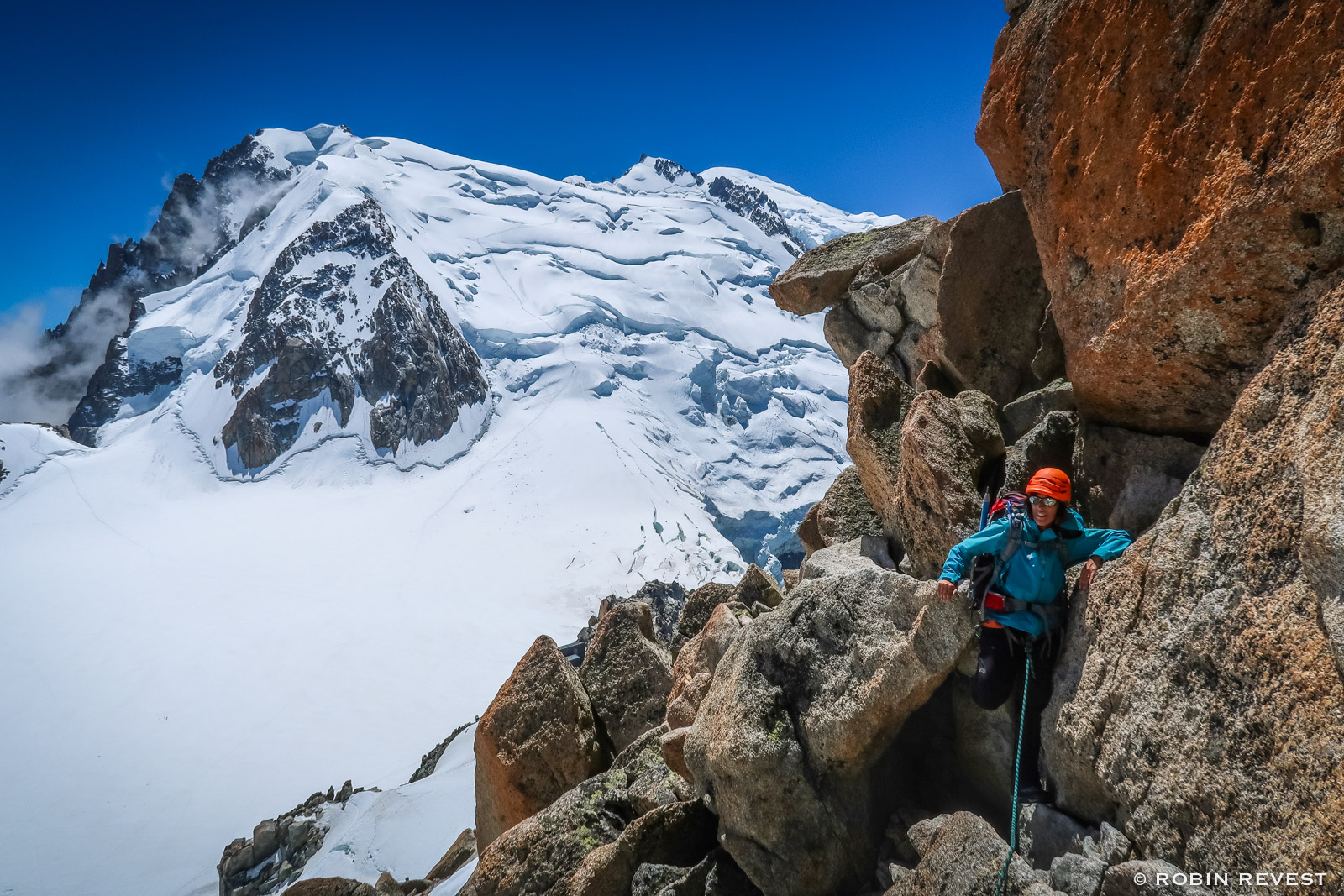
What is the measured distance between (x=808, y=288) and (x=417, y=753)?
28.5 m

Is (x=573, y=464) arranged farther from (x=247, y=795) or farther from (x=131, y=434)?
(x=131, y=434)

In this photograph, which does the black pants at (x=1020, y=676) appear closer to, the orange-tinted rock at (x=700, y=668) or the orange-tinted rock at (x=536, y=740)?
the orange-tinted rock at (x=700, y=668)

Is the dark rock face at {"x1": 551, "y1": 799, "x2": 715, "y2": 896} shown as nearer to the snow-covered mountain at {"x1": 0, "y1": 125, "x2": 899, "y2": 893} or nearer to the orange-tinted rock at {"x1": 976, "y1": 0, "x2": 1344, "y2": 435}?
the orange-tinted rock at {"x1": 976, "y1": 0, "x2": 1344, "y2": 435}

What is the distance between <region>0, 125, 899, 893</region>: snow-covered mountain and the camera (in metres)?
31.7

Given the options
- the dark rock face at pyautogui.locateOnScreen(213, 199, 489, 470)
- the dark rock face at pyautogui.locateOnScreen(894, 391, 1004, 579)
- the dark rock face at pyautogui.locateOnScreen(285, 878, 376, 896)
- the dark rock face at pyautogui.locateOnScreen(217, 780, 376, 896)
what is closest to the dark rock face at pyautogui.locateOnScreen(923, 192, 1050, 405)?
the dark rock face at pyautogui.locateOnScreen(894, 391, 1004, 579)

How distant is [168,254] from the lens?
12600 cm

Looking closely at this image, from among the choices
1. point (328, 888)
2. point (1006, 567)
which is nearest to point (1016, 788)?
point (1006, 567)

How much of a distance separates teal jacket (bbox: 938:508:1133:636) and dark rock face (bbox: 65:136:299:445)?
401 feet

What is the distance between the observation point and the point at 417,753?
1225 inches

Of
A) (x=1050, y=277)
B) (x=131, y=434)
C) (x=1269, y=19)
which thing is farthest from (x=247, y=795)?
(x=131, y=434)

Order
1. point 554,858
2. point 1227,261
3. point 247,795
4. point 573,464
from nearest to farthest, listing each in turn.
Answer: point 1227,261 → point 554,858 → point 247,795 → point 573,464

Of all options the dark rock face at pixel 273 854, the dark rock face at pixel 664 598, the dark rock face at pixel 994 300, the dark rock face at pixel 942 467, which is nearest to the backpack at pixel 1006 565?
the dark rock face at pixel 942 467

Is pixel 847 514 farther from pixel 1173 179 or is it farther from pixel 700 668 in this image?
pixel 1173 179

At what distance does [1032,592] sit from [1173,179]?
103 inches
